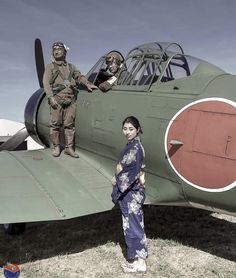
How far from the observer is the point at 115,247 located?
17.2ft

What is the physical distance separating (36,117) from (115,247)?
11.0 feet

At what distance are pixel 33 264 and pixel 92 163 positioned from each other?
1.85m

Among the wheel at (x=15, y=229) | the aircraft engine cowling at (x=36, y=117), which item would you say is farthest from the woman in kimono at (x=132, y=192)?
the aircraft engine cowling at (x=36, y=117)

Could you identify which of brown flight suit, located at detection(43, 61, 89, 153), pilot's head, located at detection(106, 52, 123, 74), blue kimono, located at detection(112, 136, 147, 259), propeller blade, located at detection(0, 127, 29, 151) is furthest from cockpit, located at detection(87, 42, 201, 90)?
propeller blade, located at detection(0, 127, 29, 151)

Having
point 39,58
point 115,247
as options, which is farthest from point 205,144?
point 39,58

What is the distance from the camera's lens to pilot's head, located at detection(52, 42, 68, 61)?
239 inches

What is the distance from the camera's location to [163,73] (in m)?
5.17

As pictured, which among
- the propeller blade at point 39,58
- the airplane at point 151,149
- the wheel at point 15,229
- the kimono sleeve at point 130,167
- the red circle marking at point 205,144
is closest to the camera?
the red circle marking at point 205,144

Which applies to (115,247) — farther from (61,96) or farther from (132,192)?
(61,96)

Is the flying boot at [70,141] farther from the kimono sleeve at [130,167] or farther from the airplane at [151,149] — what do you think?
the kimono sleeve at [130,167]

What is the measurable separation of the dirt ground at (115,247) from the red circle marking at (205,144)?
1133 millimetres

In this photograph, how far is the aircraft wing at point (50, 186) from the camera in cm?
439

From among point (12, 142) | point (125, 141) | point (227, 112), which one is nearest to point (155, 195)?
point (125, 141)

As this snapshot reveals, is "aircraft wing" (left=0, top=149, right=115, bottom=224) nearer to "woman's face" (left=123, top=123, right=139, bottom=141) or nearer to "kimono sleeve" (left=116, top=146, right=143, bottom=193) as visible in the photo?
"kimono sleeve" (left=116, top=146, right=143, bottom=193)
